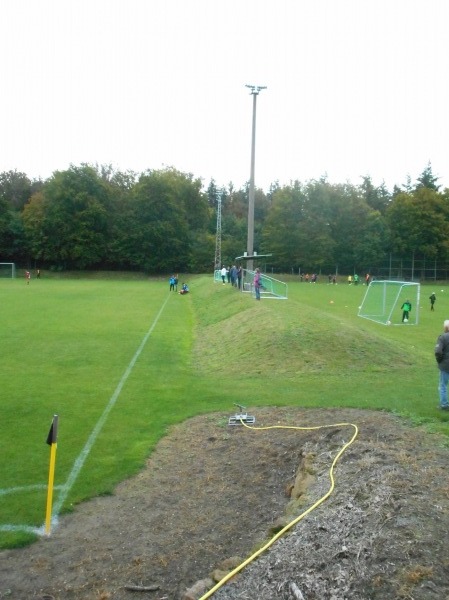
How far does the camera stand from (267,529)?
6.38 m

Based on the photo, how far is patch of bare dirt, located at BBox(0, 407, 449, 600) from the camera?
16.4 ft

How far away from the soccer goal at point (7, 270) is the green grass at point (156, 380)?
58.7 m

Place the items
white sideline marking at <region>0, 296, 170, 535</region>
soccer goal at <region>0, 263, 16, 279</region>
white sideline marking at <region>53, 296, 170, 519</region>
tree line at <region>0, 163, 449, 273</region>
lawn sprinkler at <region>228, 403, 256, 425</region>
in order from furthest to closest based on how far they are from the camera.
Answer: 1. tree line at <region>0, 163, 449, 273</region>
2. soccer goal at <region>0, 263, 16, 279</region>
3. lawn sprinkler at <region>228, 403, 256, 425</region>
4. white sideline marking at <region>53, 296, 170, 519</region>
5. white sideline marking at <region>0, 296, 170, 535</region>

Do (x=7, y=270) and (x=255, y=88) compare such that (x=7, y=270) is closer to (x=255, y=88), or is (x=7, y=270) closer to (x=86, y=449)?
(x=255, y=88)

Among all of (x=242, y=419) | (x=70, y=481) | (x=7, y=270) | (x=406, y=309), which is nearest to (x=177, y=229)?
(x=7, y=270)

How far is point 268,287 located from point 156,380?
22060mm

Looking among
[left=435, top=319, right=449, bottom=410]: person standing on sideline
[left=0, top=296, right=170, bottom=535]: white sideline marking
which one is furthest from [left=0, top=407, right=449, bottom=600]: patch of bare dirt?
[left=435, top=319, right=449, bottom=410]: person standing on sideline

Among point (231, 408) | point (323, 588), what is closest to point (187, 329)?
point (231, 408)

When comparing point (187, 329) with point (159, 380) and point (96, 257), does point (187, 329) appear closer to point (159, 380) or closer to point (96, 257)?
point (159, 380)

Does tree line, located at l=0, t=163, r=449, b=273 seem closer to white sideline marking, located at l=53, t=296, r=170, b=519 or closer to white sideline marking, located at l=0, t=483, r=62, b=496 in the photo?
white sideline marking, located at l=53, t=296, r=170, b=519

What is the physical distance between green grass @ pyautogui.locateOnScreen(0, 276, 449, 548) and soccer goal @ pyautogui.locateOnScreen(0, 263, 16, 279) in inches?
2309

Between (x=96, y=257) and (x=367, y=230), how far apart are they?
3987 cm

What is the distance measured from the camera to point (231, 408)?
1179cm

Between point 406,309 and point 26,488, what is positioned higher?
point 406,309
